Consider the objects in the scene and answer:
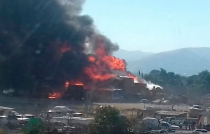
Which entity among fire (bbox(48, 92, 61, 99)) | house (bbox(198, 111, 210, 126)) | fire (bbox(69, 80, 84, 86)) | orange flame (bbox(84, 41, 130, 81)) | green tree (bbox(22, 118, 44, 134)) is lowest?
green tree (bbox(22, 118, 44, 134))

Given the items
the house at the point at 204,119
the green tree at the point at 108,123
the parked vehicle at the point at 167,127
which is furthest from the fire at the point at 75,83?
the green tree at the point at 108,123

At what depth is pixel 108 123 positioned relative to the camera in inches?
850

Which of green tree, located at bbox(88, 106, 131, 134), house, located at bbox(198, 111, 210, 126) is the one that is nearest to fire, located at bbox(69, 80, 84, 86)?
house, located at bbox(198, 111, 210, 126)

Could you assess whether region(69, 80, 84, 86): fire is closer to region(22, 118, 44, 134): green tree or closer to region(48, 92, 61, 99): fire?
region(48, 92, 61, 99): fire

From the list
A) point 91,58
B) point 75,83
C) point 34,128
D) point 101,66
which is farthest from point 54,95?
point 34,128

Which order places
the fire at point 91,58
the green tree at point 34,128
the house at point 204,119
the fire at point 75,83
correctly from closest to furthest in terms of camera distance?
the green tree at point 34,128, the house at point 204,119, the fire at point 75,83, the fire at point 91,58

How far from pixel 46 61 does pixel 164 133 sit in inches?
1023

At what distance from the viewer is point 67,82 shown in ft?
168

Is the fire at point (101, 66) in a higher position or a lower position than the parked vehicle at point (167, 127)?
higher

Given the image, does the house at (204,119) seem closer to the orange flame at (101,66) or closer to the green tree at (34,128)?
the green tree at (34,128)

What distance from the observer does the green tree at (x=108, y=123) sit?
70.5 feet

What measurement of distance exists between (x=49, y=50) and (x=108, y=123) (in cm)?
3090

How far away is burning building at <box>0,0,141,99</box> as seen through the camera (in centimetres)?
4959

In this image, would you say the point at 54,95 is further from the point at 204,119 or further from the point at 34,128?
the point at 34,128
